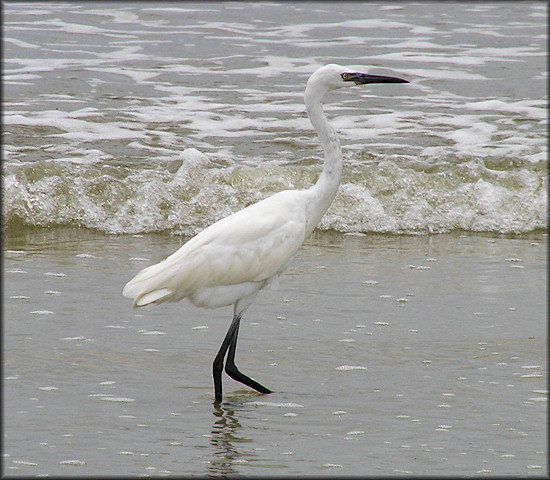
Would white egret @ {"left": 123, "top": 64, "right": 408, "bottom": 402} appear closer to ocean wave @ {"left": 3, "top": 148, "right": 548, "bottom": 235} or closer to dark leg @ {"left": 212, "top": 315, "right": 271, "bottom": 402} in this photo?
dark leg @ {"left": 212, "top": 315, "right": 271, "bottom": 402}

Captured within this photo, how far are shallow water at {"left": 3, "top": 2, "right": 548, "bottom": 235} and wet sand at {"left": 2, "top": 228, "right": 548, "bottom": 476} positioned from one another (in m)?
0.90

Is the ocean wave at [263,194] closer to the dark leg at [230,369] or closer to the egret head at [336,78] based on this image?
the egret head at [336,78]

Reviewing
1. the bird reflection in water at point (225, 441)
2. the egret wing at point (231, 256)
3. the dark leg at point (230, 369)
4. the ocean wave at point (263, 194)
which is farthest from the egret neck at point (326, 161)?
the ocean wave at point (263, 194)

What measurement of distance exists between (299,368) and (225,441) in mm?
888

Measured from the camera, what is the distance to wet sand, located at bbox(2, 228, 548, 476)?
3463 millimetres

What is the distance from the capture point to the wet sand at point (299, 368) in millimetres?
3463

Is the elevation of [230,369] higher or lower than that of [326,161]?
lower

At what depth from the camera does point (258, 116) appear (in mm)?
9688

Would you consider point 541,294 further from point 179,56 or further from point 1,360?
point 179,56

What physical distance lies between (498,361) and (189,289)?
148 centimetres

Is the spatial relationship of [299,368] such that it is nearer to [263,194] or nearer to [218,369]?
[218,369]

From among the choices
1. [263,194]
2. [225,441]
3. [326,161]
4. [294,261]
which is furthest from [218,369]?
[263,194]

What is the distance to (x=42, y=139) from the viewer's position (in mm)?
8727

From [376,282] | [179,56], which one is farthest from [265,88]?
[376,282]
